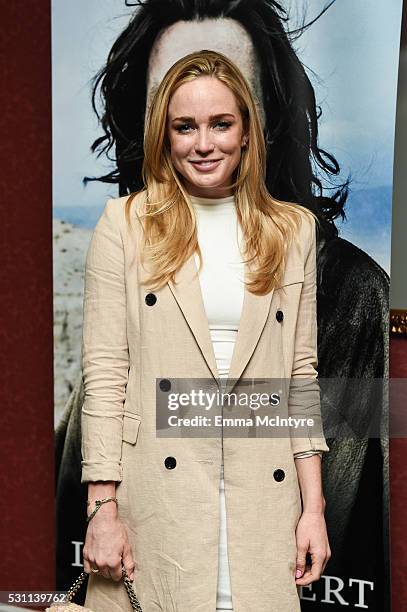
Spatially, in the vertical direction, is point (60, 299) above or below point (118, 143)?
below

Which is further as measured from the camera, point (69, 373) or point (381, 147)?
point (69, 373)

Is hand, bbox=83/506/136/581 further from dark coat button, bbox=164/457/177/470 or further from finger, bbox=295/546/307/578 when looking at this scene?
finger, bbox=295/546/307/578

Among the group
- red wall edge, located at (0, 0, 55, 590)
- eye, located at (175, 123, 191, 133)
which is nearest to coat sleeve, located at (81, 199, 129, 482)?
eye, located at (175, 123, 191, 133)

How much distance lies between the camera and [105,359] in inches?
55.5

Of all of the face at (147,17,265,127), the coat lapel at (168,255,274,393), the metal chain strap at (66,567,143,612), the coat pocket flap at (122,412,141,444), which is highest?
the face at (147,17,265,127)

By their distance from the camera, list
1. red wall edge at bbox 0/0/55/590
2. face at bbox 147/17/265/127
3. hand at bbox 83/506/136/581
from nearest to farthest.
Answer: hand at bbox 83/506/136/581 < face at bbox 147/17/265/127 < red wall edge at bbox 0/0/55/590

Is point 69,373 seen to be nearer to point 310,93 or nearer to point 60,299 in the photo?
point 60,299

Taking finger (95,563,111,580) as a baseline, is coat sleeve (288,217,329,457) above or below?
above

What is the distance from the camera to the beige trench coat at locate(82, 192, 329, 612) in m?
1.41

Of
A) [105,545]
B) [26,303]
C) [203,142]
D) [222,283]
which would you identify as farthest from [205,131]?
[26,303]

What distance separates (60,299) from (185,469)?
2.20 feet

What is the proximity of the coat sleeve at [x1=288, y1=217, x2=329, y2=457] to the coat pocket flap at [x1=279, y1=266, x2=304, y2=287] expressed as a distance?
0.01 m

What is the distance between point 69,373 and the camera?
6.49 ft

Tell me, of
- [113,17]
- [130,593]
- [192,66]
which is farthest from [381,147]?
[130,593]
